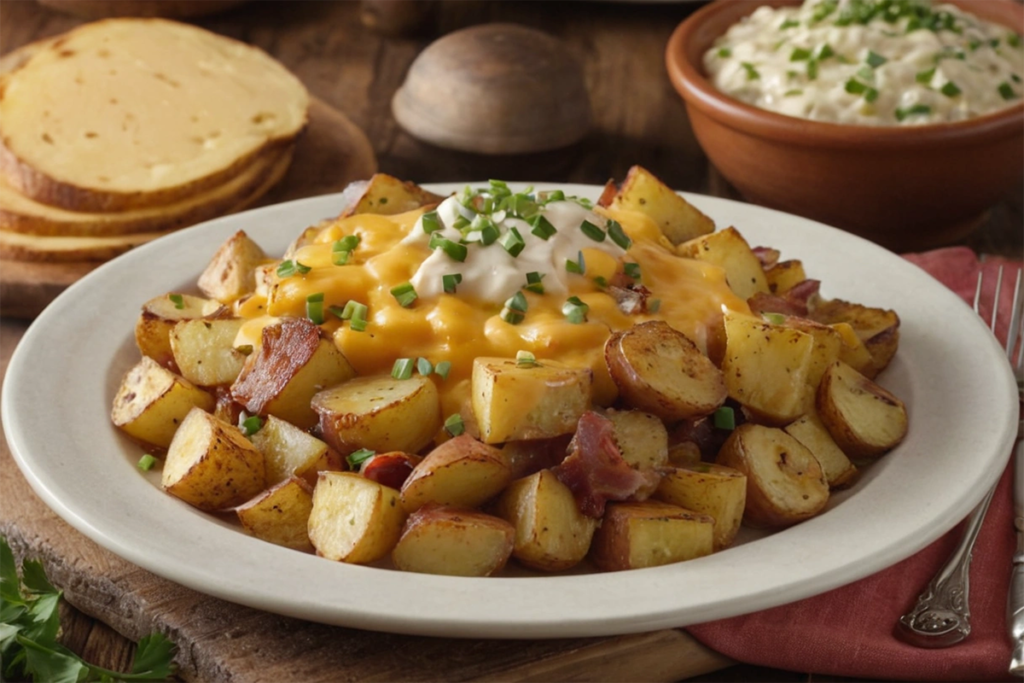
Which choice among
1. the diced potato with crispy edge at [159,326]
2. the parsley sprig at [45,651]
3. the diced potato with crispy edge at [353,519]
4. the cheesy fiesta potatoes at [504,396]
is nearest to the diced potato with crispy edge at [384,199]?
the cheesy fiesta potatoes at [504,396]

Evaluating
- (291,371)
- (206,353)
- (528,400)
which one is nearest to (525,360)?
(528,400)

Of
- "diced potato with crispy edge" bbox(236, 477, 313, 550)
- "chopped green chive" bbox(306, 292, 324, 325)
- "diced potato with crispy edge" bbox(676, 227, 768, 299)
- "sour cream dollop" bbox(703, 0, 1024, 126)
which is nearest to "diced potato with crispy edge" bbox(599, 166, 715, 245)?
"diced potato with crispy edge" bbox(676, 227, 768, 299)

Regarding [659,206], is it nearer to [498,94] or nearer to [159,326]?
[159,326]

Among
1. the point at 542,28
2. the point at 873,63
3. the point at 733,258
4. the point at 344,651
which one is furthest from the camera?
the point at 542,28

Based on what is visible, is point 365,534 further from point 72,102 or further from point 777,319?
point 72,102

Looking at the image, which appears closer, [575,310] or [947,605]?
[947,605]

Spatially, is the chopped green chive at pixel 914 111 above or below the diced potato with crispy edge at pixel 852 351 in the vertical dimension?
below

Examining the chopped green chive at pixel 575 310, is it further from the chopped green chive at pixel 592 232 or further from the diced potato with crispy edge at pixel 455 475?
the diced potato with crispy edge at pixel 455 475
